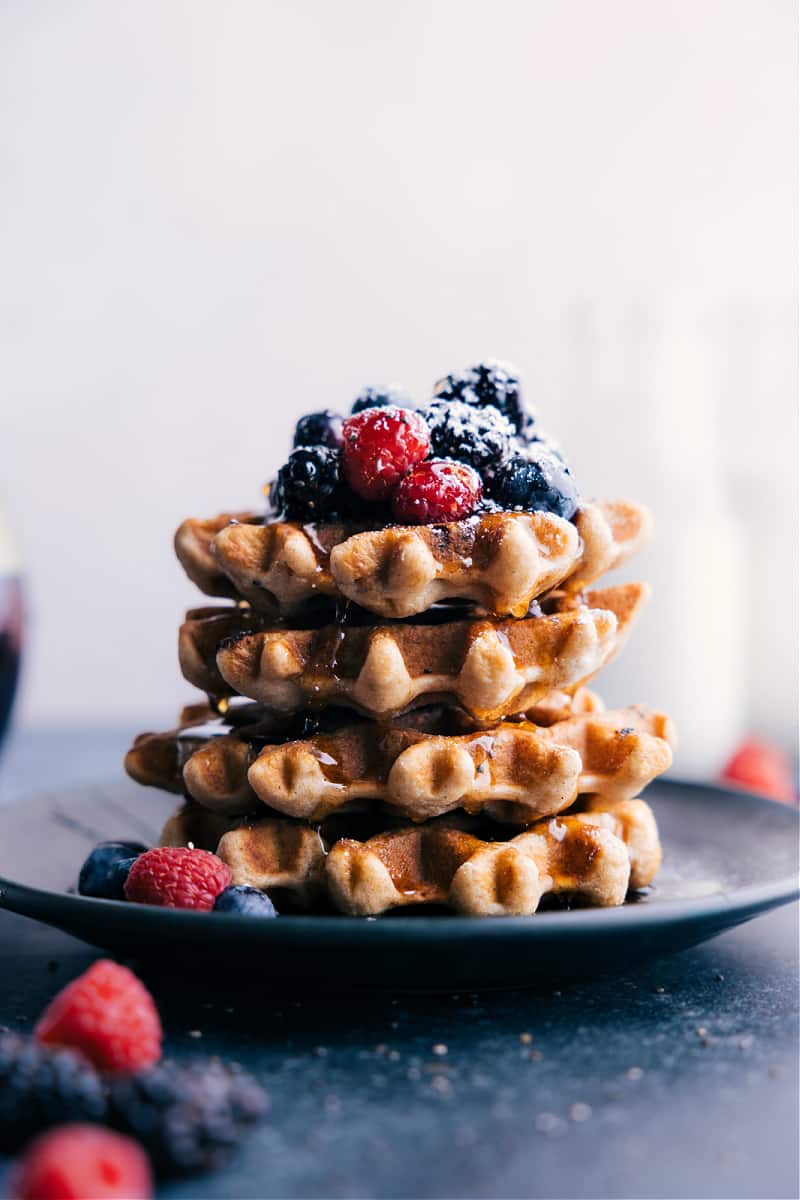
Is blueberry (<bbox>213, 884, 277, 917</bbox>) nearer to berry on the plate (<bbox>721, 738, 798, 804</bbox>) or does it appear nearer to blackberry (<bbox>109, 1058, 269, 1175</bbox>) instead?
blackberry (<bbox>109, 1058, 269, 1175</bbox>)

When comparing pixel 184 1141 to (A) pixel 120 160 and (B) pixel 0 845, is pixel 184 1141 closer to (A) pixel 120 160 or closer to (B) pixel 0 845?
(B) pixel 0 845

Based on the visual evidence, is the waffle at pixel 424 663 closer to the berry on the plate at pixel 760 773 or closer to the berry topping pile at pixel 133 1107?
the berry topping pile at pixel 133 1107

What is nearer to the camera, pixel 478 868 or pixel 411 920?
pixel 411 920

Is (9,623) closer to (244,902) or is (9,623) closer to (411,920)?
(244,902)

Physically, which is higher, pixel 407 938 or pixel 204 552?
pixel 204 552

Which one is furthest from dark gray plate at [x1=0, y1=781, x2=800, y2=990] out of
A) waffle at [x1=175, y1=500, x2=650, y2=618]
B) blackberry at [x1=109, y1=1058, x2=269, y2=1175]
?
waffle at [x1=175, y1=500, x2=650, y2=618]

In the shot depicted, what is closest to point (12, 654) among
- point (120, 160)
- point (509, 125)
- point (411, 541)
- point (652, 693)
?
point (411, 541)

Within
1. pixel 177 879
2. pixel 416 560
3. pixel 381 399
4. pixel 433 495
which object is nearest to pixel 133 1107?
pixel 177 879
